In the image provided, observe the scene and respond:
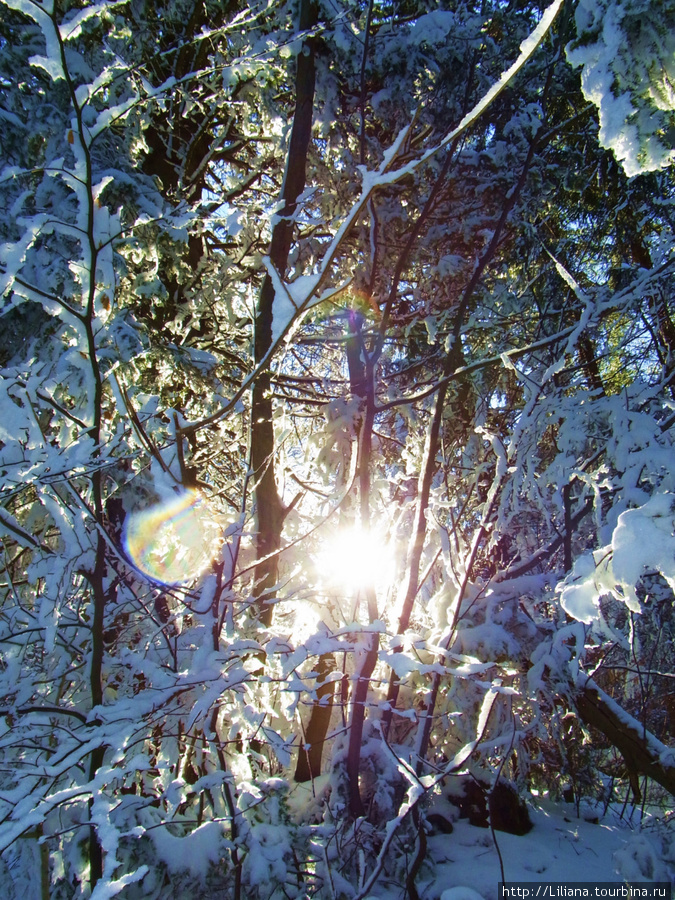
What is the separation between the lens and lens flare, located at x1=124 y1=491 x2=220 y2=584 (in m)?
2.22

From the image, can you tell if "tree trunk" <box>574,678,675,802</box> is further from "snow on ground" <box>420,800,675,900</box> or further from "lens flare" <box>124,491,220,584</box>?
"lens flare" <box>124,491,220,584</box>

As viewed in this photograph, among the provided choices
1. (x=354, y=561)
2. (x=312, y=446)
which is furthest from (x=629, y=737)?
(x=312, y=446)

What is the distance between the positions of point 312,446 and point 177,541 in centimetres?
209

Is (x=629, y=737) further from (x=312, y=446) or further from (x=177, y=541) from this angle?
(x=312, y=446)

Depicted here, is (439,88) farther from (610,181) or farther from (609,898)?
(609,898)

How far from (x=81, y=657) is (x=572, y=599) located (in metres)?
1.99

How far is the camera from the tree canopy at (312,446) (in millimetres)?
1363

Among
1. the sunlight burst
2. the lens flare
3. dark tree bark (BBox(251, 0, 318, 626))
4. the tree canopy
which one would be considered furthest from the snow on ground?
the lens flare

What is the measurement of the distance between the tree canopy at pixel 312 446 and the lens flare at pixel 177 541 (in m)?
0.03

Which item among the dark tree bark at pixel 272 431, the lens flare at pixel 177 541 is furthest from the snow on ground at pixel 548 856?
the lens flare at pixel 177 541

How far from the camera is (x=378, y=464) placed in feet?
16.5

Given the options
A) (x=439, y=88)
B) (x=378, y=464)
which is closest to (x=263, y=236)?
(x=439, y=88)

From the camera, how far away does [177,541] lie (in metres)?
2.46

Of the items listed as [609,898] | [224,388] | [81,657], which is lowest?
[609,898]
